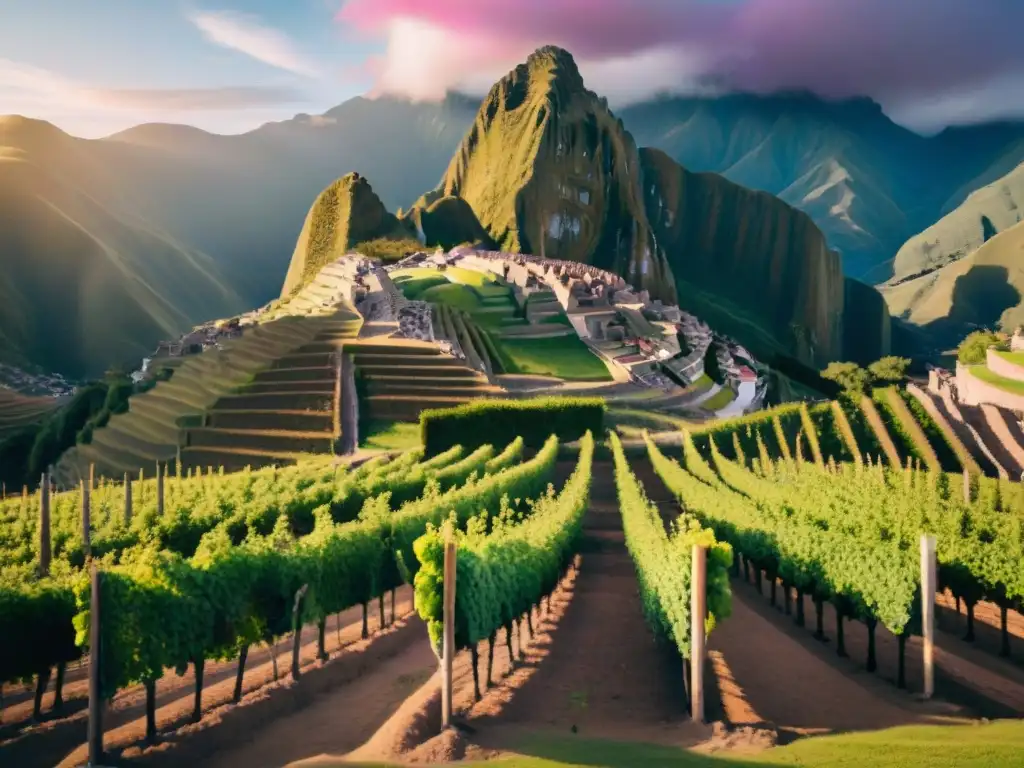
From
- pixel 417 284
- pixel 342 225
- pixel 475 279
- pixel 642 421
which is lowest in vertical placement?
pixel 642 421

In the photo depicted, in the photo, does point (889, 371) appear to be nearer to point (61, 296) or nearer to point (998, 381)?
point (998, 381)

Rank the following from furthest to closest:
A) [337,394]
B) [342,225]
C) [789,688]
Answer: [342,225], [337,394], [789,688]

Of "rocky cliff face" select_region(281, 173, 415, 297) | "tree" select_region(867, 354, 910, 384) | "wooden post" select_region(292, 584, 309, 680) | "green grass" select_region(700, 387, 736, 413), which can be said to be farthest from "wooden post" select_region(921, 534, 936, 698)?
"rocky cliff face" select_region(281, 173, 415, 297)

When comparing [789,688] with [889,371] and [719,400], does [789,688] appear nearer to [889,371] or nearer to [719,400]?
[719,400]

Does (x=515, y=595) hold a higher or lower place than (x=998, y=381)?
lower

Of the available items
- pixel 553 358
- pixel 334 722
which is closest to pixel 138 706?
pixel 334 722

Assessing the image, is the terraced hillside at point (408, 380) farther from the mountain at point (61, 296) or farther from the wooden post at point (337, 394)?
the mountain at point (61, 296)

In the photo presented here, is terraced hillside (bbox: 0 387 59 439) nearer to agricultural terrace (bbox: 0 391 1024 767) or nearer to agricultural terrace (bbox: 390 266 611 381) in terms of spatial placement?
agricultural terrace (bbox: 390 266 611 381)

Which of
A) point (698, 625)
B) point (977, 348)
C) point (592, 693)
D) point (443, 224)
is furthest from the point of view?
point (443, 224)

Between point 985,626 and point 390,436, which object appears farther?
point 390,436
